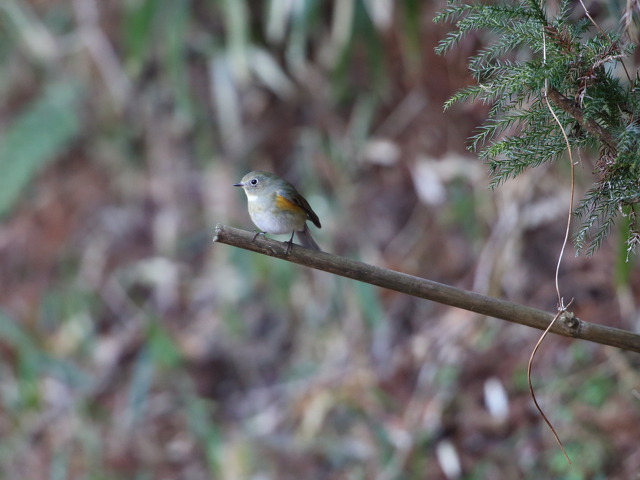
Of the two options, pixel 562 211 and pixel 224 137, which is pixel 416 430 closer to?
pixel 562 211

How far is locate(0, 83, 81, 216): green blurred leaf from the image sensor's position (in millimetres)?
5547

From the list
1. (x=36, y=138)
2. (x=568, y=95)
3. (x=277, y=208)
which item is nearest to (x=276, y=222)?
(x=277, y=208)

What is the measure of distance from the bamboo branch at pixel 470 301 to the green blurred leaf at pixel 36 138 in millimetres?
4443

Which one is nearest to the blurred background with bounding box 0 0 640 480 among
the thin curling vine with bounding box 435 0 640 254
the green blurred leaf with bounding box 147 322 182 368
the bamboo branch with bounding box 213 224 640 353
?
the green blurred leaf with bounding box 147 322 182 368

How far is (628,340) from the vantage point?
60.6 inches

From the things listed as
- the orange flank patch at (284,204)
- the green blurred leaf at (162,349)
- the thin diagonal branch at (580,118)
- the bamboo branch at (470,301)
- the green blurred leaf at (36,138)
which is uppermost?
the green blurred leaf at (36,138)

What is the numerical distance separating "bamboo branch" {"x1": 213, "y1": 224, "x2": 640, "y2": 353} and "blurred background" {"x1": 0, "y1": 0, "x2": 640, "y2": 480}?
203 centimetres

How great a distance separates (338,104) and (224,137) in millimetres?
982

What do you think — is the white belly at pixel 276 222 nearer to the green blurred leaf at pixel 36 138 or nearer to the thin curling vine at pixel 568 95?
the thin curling vine at pixel 568 95

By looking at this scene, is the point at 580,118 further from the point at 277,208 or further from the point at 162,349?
the point at 162,349

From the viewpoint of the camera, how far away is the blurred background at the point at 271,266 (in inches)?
157

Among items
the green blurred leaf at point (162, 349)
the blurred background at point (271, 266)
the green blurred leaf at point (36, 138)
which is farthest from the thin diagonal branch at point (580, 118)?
the green blurred leaf at point (36, 138)

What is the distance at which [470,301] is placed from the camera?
1.56m

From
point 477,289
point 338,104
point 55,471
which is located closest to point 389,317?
point 477,289
